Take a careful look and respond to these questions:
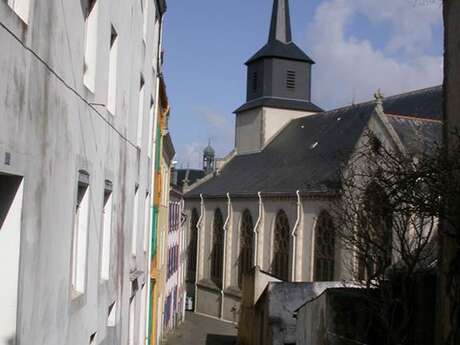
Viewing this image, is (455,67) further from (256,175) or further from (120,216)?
(256,175)

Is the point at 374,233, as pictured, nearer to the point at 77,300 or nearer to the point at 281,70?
the point at 77,300

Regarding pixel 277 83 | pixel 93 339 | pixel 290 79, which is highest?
pixel 290 79

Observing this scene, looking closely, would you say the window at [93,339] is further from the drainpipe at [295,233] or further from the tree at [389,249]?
Result: the drainpipe at [295,233]

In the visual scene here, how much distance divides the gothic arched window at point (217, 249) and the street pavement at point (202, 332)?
9.67 ft

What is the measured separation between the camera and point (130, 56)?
34.2 feet

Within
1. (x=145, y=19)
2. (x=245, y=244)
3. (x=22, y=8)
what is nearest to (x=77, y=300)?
(x=22, y=8)

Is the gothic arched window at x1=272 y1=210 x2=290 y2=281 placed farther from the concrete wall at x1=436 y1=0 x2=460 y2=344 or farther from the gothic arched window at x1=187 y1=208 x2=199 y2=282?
the concrete wall at x1=436 y1=0 x2=460 y2=344

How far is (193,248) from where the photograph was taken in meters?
48.6

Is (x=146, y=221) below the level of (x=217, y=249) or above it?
above

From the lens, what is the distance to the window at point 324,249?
1259 inches

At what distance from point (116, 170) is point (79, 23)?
10.3ft

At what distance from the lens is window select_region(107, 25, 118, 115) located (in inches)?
353

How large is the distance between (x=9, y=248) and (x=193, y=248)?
1736 inches

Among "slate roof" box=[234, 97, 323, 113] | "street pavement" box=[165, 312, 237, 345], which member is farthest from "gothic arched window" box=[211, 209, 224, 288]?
"slate roof" box=[234, 97, 323, 113]
